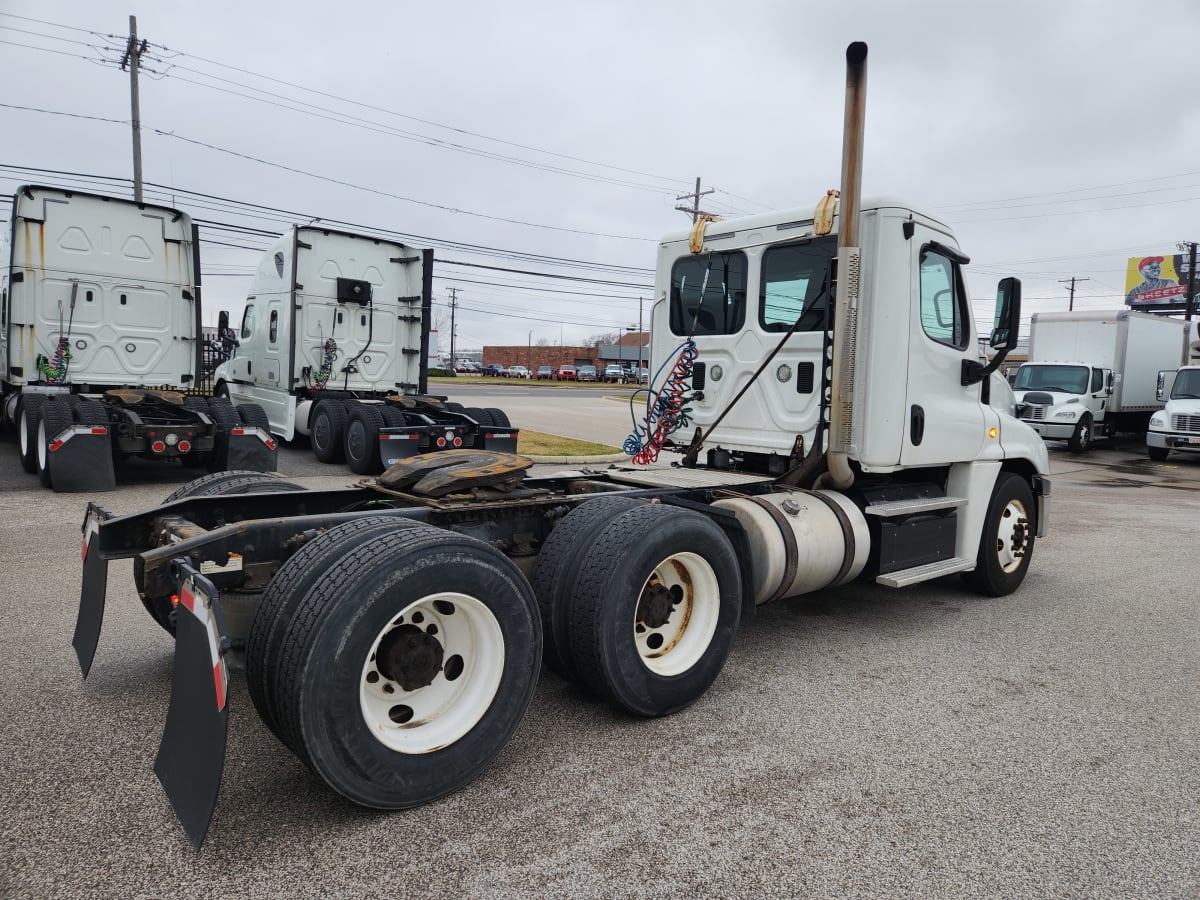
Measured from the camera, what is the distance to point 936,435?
523cm

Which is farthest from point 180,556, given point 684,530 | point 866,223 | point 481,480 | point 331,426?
point 331,426

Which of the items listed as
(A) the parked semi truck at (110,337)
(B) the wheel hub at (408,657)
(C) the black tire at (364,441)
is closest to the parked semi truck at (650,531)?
(B) the wheel hub at (408,657)

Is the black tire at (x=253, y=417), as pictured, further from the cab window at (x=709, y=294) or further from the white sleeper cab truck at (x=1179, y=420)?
the white sleeper cab truck at (x=1179, y=420)

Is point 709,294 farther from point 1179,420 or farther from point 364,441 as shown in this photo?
point 1179,420

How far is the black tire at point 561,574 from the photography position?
3549 millimetres

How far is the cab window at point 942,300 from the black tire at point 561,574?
256cm

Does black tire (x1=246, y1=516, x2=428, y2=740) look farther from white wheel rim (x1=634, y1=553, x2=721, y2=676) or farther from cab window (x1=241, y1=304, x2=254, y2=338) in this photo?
cab window (x1=241, y1=304, x2=254, y2=338)

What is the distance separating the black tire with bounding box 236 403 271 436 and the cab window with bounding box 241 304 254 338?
3.44 m

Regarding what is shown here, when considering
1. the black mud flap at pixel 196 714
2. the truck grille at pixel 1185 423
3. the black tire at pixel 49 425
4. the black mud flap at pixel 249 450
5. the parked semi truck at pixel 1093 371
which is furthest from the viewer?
the parked semi truck at pixel 1093 371

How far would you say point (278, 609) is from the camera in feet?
8.96

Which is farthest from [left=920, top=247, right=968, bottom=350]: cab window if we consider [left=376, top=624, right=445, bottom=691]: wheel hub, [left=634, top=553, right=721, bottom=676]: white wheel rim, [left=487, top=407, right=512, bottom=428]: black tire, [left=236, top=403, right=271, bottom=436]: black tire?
[left=236, top=403, right=271, bottom=436]: black tire

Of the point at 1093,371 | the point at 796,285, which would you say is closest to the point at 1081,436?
the point at 1093,371

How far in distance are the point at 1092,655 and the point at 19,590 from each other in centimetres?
657

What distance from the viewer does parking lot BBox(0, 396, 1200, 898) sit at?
2502mm
